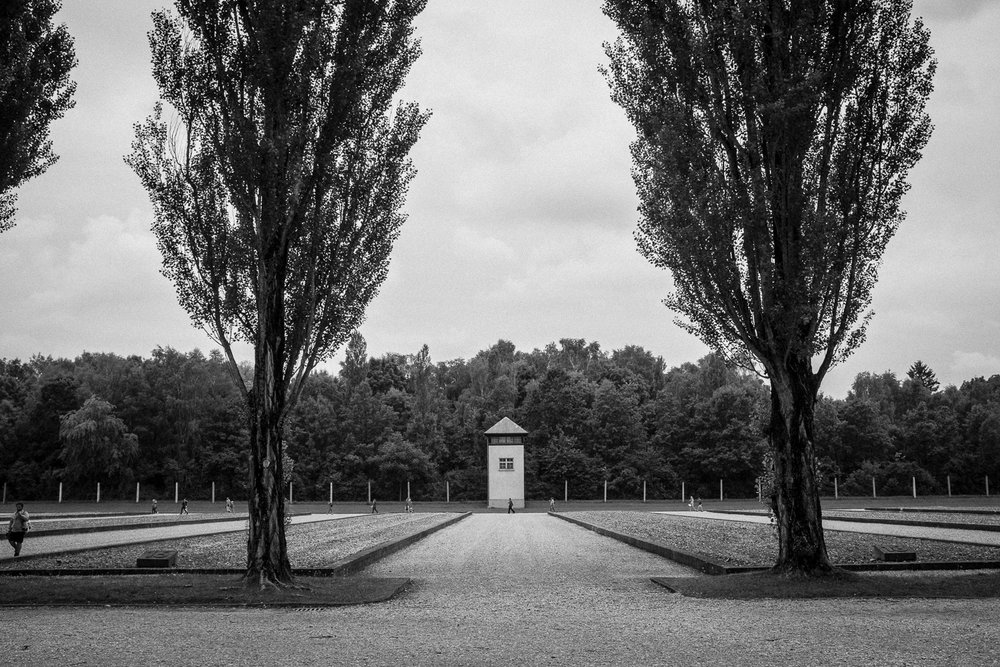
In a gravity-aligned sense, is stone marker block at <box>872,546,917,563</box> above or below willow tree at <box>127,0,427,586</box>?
below

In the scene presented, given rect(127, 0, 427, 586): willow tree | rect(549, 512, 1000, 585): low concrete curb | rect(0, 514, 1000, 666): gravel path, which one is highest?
rect(127, 0, 427, 586): willow tree

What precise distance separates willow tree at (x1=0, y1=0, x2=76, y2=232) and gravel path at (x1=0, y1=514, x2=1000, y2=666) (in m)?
9.85

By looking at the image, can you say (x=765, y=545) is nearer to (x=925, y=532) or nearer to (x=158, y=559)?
(x=925, y=532)

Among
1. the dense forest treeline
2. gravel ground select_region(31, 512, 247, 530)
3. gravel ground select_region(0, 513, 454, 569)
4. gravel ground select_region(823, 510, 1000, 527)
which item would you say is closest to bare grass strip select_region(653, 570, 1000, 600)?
gravel ground select_region(0, 513, 454, 569)

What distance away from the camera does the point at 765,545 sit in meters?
A: 22.2

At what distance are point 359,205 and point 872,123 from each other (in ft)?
32.1

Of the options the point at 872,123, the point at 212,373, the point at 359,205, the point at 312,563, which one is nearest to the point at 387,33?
Result: the point at 359,205

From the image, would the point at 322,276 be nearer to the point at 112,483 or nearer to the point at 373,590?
the point at 373,590

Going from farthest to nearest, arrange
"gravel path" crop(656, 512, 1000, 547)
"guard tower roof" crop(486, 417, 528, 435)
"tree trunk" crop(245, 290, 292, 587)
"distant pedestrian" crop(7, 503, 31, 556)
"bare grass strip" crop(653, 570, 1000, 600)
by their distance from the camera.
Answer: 1. "guard tower roof" crop(486, 417, 528, 435)
2. "gravel path" crop(656, 512, 1000, 547)
3. "distant pedestrian" crop(7, 503, 31, 556)
4. "tree trunk" crop(245, 290, 292, 587)
5. "bare grass strip" crop(653, 570, 1000, 600)

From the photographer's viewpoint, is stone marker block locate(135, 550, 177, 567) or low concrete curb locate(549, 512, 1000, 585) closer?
low concrete curb locate(549, 512, 1000, 585)

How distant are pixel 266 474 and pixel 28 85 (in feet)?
33.4

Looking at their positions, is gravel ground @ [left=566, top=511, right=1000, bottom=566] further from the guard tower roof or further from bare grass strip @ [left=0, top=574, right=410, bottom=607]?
the guard tower roof

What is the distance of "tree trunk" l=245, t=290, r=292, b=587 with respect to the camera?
13.7 metres

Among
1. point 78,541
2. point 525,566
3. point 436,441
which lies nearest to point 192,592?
point 525,566
